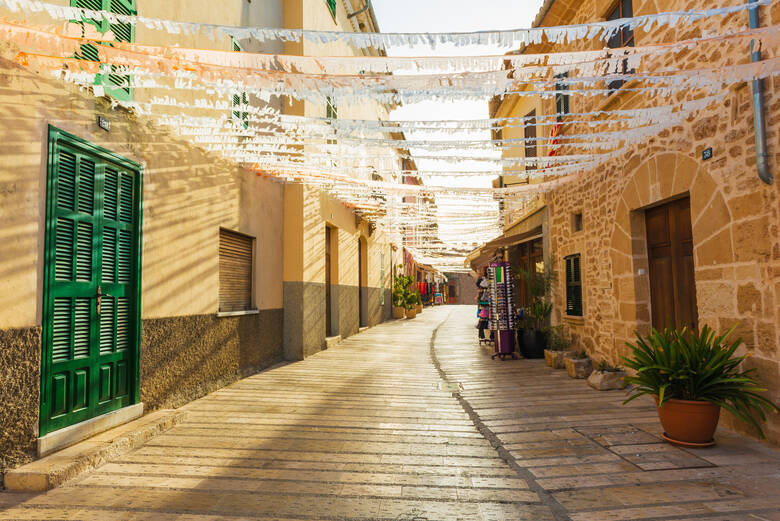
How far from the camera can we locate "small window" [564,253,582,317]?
25.2 ft

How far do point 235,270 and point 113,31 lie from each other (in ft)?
11.2

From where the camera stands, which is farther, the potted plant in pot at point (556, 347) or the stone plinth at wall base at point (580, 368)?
the potted plant in pot at point (556, 347)

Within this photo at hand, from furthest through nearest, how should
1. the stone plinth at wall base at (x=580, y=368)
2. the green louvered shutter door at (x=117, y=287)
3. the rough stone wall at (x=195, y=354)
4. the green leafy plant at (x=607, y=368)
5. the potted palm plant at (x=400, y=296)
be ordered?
the potted palm plant at (x=400, y=296)
the stone plinth at wall base at (x=580, y=368)
the green leafy plant at (x=607, y=368)
the rough stone wall at (x=195, y=354)
the green louvered shutter door at (x=117, y=287)

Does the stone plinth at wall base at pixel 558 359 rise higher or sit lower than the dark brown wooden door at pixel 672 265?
lower

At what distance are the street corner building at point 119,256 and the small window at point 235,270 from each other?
3cm

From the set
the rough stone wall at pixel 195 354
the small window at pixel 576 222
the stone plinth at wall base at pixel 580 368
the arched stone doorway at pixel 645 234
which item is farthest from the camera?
the small window at pixel 576 222

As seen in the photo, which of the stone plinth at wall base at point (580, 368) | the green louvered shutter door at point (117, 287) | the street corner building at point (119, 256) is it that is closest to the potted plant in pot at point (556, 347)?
the stone plinth at wall base at point (580, 368)

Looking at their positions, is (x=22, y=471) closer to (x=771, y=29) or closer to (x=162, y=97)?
(x=162, y=97)

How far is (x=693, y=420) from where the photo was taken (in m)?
3.62

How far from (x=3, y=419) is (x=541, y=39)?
4419mm

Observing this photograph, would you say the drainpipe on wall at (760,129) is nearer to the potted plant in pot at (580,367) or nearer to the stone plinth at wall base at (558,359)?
the potted plant in pot at (580,367)

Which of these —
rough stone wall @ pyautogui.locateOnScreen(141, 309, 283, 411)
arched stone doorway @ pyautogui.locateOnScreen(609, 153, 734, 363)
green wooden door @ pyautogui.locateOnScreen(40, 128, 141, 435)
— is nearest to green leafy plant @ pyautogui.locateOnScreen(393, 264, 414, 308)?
rough stone wall @ pyautogui.locateOnScreen(141, 309, 283, 411)

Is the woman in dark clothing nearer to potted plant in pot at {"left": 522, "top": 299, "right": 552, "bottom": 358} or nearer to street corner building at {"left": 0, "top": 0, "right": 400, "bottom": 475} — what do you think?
potted plant in pot at {"left": 522, "top": 299, "right": 552, "bottom": 358}

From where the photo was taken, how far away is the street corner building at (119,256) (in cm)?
325
